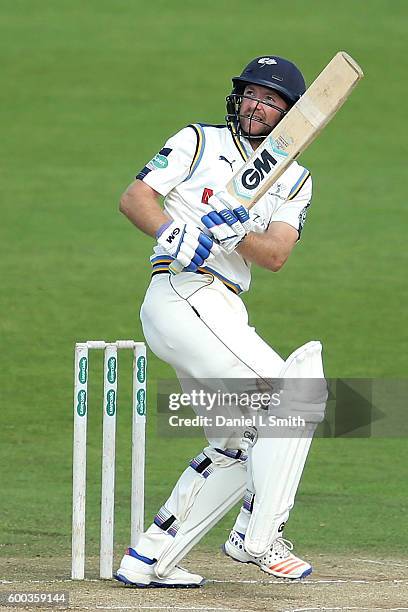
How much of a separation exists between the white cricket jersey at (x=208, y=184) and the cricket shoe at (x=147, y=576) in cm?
98

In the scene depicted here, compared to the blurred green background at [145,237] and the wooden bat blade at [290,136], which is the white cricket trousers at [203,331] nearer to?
the wooden bat blade at [290,136]

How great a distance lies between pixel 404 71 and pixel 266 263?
17.1m

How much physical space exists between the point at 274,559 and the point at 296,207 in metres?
1.19

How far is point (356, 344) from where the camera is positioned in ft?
36.1

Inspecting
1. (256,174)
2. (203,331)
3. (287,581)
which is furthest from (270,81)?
(287,581)

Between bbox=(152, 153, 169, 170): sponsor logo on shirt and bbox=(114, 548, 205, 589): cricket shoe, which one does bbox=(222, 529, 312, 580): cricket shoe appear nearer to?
bbox=(114, 548, 205, 589): cricket shoe

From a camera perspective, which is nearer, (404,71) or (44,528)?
(44,528)

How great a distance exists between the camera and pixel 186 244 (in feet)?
14.6

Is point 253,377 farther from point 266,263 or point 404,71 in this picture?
point 404,71

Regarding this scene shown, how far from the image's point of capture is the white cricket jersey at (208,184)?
4691mm

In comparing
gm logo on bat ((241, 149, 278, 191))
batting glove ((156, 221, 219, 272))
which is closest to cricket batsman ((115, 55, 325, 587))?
batting glove ((156, 221, 219, 272))

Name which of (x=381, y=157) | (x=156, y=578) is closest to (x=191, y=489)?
(x=156, y=578)

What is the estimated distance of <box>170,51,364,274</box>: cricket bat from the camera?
15.0ft

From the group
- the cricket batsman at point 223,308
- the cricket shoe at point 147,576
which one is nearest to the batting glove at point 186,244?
the cricket batsman at point 223,308
